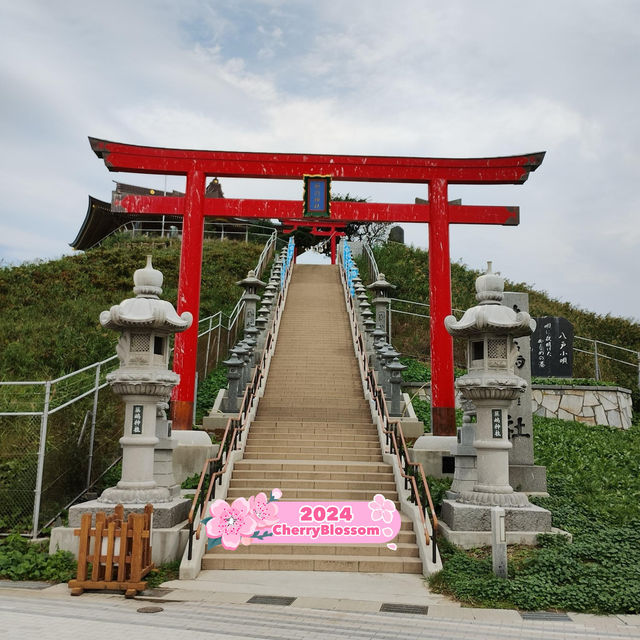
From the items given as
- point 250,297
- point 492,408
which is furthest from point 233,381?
point 492,408

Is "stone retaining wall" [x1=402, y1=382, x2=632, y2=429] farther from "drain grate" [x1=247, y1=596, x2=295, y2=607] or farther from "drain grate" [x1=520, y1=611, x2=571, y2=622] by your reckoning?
"drain grate" [x1=247, y1=596, x2=295, y2=607]

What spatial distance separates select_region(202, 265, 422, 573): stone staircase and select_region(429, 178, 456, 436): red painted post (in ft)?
4.94

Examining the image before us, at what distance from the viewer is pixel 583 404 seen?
1519 cm

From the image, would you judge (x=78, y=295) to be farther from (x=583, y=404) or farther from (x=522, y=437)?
(x=583, y=404)

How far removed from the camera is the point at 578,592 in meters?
5.87

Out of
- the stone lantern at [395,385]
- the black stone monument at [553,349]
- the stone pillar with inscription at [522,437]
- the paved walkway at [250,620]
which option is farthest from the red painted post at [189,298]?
the black stone monument at [553,349]

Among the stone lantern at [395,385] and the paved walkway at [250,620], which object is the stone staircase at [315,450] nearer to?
the stone lantern at [395,385]

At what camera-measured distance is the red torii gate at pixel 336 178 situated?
1159 centimetres

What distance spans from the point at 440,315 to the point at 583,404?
6510 mm

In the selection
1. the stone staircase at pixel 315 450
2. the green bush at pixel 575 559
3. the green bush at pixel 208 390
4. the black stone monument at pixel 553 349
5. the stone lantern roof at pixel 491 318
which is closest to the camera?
the green bush at pixel 575 559

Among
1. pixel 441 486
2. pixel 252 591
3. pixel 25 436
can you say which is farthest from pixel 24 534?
pixel 441 486

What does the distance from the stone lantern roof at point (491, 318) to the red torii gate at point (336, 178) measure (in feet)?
9.63

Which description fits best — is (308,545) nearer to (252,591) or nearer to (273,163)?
(252,591)

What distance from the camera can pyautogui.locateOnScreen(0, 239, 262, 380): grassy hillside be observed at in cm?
1487
